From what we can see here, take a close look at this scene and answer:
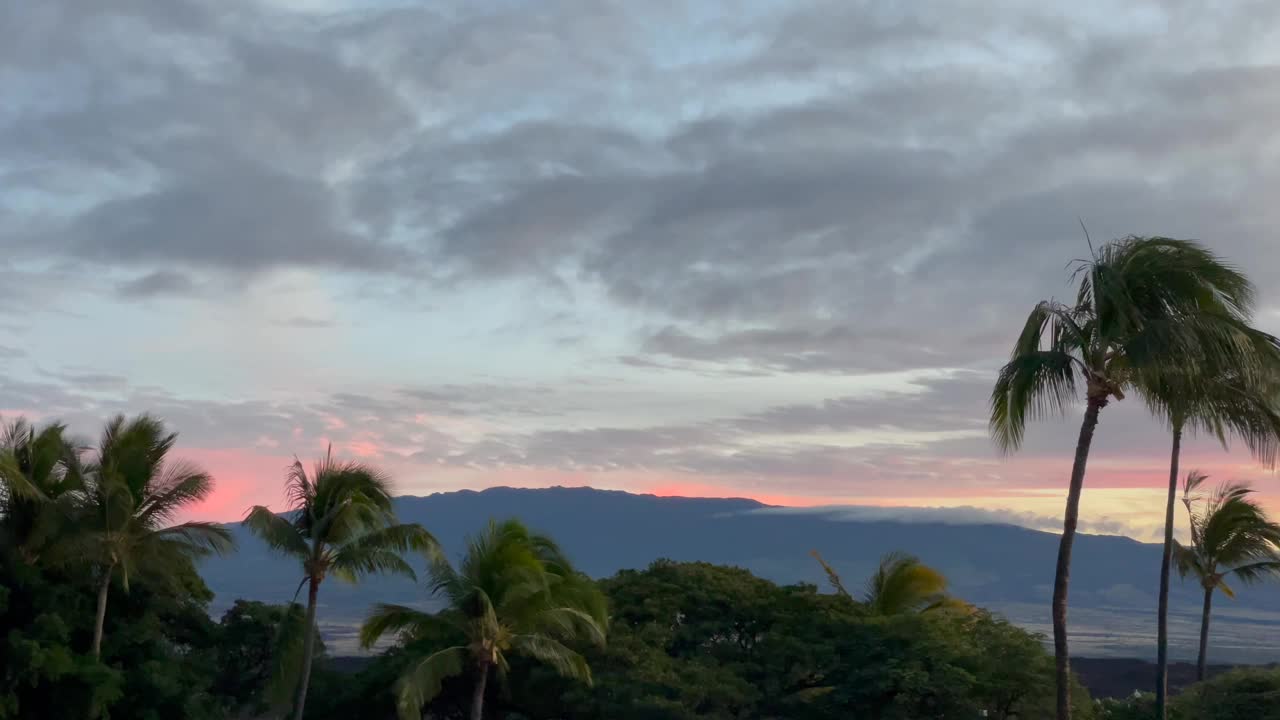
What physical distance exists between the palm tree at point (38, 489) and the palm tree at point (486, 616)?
9.77m

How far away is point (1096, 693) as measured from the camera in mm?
76062

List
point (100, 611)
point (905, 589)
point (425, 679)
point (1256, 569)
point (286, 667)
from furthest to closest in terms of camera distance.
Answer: point (905, 589)
point (286, 667)
point (1256, 569)
point (100, 611)
point (425, 679)

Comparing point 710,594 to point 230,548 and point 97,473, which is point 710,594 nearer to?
point 230,548

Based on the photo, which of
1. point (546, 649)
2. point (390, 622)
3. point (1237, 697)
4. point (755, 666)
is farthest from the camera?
point (755, 666)

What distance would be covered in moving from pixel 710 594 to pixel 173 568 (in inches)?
625

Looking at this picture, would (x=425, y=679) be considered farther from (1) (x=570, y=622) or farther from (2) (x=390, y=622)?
(1) (x=570, y=622)

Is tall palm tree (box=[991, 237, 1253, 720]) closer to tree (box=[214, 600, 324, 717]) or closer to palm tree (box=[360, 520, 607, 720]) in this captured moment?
palm tree (box=[360, 520, 607, 720])

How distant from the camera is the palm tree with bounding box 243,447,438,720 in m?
31.5

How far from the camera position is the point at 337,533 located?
3177cm

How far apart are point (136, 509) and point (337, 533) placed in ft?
20.4

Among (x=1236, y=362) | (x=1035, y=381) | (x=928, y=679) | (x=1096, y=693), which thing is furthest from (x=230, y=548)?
(x=1096, y=693)

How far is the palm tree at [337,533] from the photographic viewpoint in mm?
31469

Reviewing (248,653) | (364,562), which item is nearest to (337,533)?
(364,562)

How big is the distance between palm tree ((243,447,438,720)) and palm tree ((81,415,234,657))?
8.23 feet
